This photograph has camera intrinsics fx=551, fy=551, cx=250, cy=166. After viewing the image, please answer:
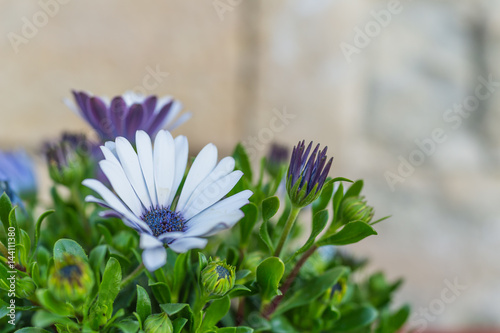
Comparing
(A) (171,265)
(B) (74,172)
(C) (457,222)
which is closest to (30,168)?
(B) (74,172)

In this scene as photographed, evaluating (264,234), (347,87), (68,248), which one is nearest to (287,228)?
(264,234)

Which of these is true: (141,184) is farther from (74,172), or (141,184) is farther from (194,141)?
(194,141)

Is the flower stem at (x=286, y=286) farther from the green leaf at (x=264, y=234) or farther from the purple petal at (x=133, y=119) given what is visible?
the purple petal at (x=133, y=119)

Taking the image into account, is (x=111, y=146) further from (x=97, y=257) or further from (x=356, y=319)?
(x=356, y=319)

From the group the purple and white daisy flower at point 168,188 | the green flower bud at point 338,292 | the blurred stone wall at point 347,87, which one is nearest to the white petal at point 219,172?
the purple and white daisy flower at point 168,188

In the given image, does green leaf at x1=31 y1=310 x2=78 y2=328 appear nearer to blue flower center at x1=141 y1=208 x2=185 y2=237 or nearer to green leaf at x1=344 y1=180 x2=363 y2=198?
blue flower center at x1=141 y1=208 x2=185 y2=237
